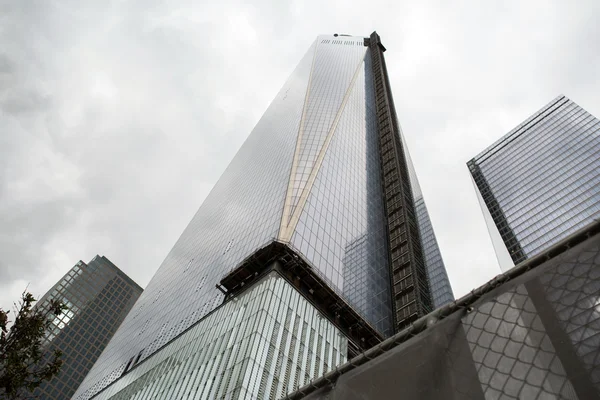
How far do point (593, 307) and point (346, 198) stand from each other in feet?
198

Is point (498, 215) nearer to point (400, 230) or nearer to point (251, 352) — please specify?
point (400, 230)

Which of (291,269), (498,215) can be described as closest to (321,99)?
(498,215)

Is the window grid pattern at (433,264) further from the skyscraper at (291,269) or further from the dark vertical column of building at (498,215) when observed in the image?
the dark vertical column of building at (498,215)

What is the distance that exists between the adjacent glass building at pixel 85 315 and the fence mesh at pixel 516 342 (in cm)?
11429

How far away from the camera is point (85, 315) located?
12062 cm

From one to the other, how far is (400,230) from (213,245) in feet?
105

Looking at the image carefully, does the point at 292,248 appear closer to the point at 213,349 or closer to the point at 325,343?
the point at 325,343

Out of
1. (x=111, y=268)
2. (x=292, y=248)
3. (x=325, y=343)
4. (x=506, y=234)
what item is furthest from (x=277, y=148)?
(x=111, y=268)

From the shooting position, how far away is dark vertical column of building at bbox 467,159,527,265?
92812mm

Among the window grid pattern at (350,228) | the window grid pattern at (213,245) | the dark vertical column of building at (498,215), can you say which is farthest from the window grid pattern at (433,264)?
the window grid pattern at (213,245)

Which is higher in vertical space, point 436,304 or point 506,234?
point 506,234

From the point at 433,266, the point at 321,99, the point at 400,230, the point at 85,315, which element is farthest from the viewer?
the point at 85,315

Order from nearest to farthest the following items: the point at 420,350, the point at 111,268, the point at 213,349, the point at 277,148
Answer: the point at 420,350, the point at 213,349, the point at 277,148, the point at 111,268

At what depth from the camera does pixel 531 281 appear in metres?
6.59
